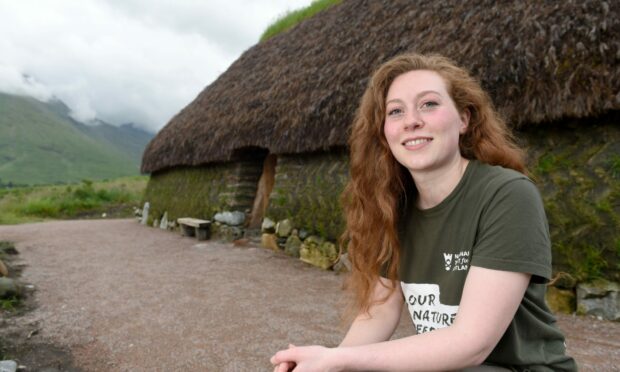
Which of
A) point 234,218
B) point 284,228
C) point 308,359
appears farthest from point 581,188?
point 234,218

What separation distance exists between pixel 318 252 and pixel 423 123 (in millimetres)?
4424

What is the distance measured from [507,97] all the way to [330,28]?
4766 mm

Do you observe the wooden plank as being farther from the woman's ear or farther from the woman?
the woman's ear

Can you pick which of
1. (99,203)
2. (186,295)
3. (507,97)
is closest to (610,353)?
(507,97)

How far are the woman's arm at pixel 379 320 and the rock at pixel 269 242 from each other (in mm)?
5089

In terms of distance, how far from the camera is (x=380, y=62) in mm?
5164

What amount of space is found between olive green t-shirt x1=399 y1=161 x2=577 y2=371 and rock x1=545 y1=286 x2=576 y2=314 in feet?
8.50

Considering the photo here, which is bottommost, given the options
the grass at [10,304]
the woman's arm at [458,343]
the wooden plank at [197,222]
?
the grass at [10,304]

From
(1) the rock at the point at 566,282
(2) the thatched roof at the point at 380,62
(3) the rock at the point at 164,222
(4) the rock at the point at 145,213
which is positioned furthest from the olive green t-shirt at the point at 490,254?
(4) the rock at the point at 145,213

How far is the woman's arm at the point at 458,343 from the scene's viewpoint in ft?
3.49

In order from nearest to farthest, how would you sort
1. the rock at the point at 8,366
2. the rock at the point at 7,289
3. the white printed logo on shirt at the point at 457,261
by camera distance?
the white printed logo on shirt at the point at 457,261, the rock at the point at 8,366, the rock at the point at 7,289

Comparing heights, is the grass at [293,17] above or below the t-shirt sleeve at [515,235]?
above

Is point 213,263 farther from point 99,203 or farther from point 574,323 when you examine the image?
point 99,203

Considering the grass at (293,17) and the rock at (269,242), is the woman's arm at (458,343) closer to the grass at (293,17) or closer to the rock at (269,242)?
the rock at (269,242)
